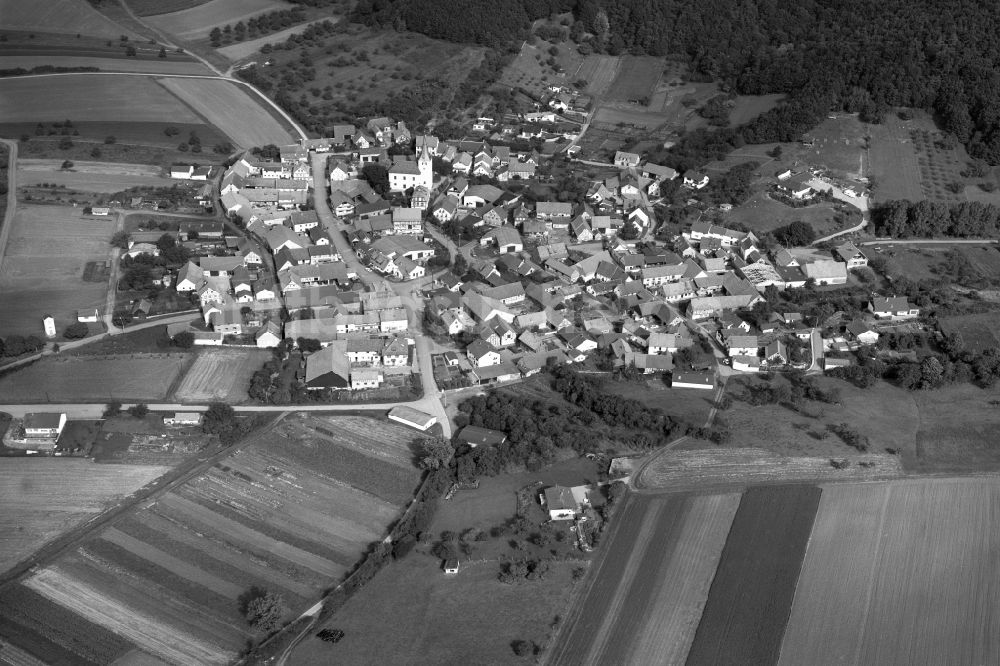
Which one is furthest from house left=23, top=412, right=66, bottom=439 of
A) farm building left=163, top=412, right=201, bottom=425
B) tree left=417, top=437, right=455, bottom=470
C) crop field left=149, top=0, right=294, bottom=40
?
crop field left=149, top=0, right=294, bottom=40

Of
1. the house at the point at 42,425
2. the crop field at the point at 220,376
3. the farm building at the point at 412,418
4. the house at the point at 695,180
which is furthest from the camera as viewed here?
the house at the point at 695,180

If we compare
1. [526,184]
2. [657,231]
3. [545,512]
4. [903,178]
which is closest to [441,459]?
[545,512]

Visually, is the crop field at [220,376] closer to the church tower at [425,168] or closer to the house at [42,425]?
the house at [42,425]

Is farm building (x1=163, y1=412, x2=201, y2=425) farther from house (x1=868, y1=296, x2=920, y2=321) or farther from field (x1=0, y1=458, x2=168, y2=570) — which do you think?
house (x1=868, y1=296, x2=920, y2=321)

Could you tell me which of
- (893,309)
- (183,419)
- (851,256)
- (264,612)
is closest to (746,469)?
(893,309)

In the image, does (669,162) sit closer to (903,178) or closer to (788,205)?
(788,205)

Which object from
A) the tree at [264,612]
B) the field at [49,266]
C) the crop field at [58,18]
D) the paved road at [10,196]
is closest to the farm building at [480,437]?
the tree at [264,612]
